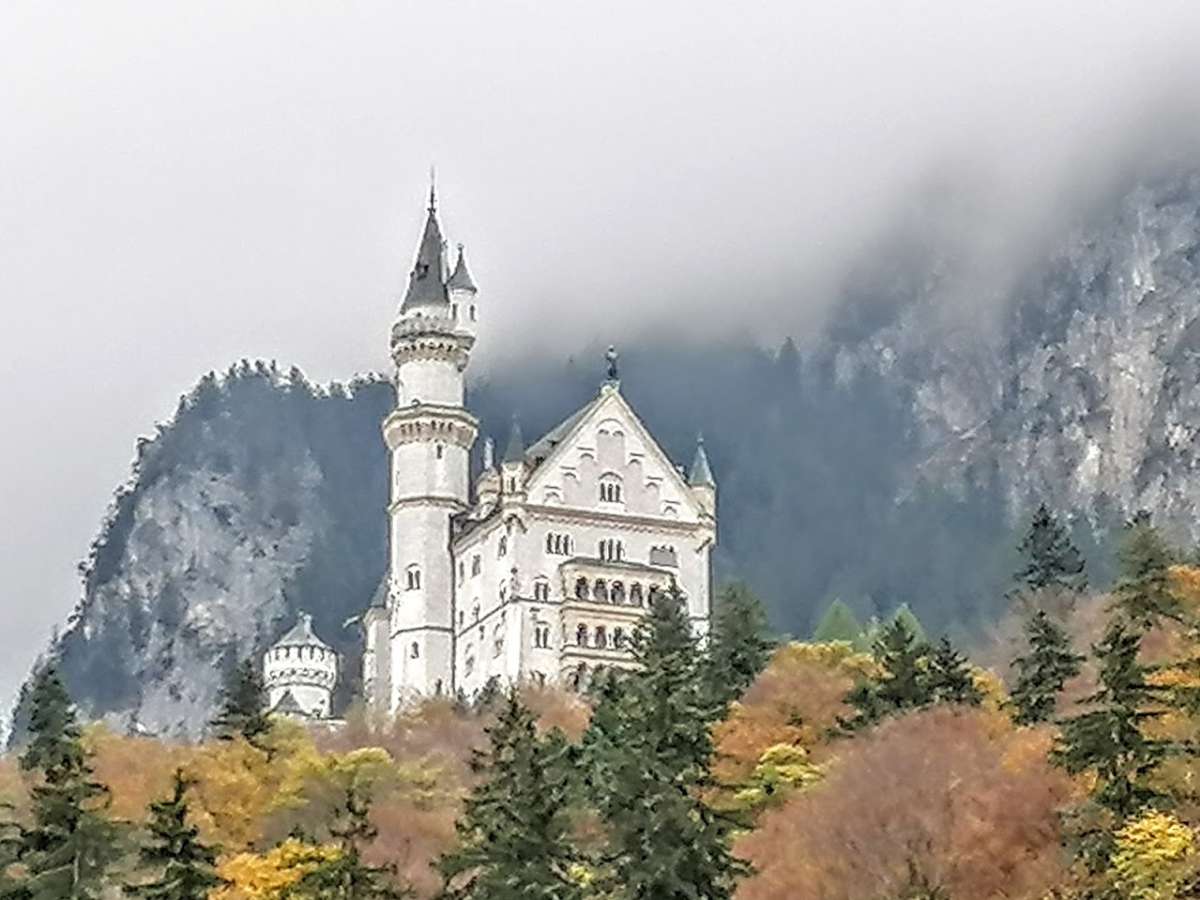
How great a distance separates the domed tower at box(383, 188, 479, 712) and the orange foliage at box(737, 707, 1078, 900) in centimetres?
6415

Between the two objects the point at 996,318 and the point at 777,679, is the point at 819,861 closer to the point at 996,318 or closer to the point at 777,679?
the point at 777,679

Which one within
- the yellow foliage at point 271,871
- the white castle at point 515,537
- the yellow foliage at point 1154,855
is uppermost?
the white castle at point 515,537

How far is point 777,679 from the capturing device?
6900 centimetres

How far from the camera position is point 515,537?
111 m

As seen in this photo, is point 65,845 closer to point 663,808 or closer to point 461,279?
point 663,808

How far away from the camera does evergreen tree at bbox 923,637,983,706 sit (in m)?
61.0

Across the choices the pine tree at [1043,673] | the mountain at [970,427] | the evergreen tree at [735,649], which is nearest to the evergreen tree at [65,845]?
the pine tree at [1043,673]

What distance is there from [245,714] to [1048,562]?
29.6 m

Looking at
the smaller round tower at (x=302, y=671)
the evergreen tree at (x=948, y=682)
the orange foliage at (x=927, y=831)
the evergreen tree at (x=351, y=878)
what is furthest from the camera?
the smaller round tower at (x=302, y=671)

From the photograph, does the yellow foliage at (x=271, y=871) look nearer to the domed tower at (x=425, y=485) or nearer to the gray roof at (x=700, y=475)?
the domed tower at (x=425, y=485)

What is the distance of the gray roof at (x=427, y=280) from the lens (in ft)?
390

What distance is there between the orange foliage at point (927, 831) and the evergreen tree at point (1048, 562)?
37609 millimetres

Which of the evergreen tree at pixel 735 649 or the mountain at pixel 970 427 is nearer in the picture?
the evergreen tree at pixel 735 649

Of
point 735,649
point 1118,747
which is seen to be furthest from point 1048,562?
point 1118,747
